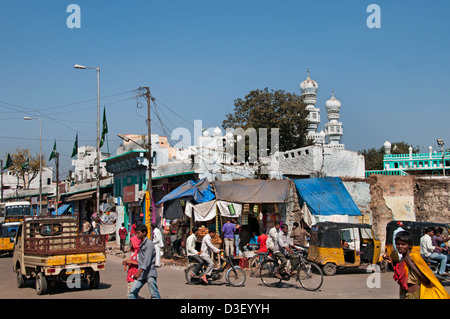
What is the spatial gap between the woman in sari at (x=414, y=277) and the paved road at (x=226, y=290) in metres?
5.11

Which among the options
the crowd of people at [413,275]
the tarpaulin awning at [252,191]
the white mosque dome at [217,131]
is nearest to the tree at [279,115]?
the white mosque dome at [217,131]

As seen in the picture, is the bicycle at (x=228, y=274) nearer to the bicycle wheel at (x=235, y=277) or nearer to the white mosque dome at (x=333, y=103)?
the bicycle wheel at (x=235, y=277)

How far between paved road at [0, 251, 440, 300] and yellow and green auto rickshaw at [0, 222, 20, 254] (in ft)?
30.0

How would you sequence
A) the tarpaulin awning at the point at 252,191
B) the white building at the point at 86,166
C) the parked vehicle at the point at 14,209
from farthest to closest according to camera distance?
the white building at the point at 86,166, the parked vehicle at the point at 14,209, the tarpaulin awning at the point at 252,191

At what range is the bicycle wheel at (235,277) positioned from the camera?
1232 centimetres

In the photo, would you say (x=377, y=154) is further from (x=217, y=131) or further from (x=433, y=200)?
(x=433, y=200)

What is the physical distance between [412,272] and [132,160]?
25.3m

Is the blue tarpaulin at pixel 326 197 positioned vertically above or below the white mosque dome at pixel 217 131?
below

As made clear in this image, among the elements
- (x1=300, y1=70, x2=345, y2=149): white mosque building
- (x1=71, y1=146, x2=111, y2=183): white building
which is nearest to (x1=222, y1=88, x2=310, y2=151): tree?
(x1=71, y1=146, x2=111, y2=183): white building

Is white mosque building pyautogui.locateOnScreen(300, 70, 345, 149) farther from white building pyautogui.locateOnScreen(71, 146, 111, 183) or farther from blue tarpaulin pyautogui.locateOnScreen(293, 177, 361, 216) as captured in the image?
blue tarpaulin pyautogui.locateOnScreen(293, 177, 361, 216)

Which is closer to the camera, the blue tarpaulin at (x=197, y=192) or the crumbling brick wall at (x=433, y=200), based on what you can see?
the blue tarpaulin at (x=197, y=192)

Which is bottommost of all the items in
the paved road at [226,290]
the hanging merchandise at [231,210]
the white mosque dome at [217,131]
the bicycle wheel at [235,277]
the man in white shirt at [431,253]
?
the paved road at [226,290]

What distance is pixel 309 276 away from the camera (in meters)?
11.6

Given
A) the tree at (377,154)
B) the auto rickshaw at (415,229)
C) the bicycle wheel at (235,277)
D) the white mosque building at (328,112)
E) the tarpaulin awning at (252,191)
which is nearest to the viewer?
the bicycle wheel at (235,277)
